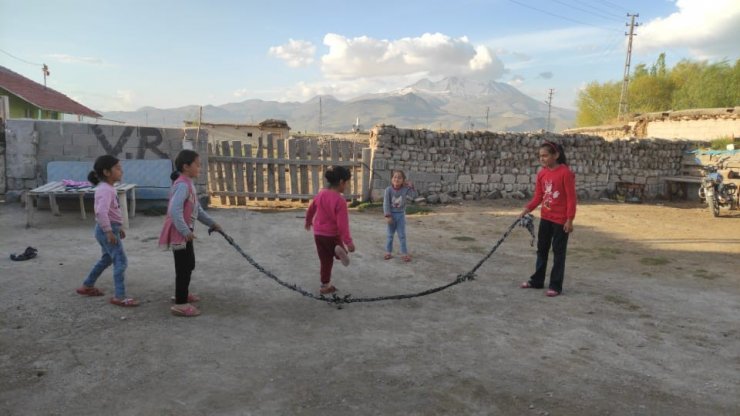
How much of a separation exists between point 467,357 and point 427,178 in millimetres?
9898

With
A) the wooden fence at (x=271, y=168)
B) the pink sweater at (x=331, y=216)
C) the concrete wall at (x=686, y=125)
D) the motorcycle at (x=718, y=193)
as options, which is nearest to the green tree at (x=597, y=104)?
the concrete wall at (x=686, y=125)

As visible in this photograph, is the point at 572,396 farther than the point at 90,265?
No

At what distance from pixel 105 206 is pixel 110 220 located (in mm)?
228

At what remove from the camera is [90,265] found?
20.2 ft

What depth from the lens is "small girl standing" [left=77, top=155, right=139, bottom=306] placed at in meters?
4.60

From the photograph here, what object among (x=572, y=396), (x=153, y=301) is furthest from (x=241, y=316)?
(x=572, y=396)

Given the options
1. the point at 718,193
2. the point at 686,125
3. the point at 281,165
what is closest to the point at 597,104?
the point at 686,125

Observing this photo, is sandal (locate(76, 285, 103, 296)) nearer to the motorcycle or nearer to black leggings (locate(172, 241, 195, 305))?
black leggings (locate(172, 241, 195, 305))

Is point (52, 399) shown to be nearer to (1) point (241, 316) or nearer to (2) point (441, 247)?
(1) point (241, 316)

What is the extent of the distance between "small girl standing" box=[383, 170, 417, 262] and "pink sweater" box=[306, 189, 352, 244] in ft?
6.55

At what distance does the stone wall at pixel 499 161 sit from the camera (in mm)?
12938

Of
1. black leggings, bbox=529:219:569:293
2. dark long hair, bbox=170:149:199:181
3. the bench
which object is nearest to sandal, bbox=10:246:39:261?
the bench

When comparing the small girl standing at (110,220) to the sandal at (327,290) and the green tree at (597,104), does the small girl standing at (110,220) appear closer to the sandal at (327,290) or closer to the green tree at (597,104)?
the sandal at (327,290)

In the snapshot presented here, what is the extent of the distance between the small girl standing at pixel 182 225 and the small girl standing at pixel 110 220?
0.55 meters
